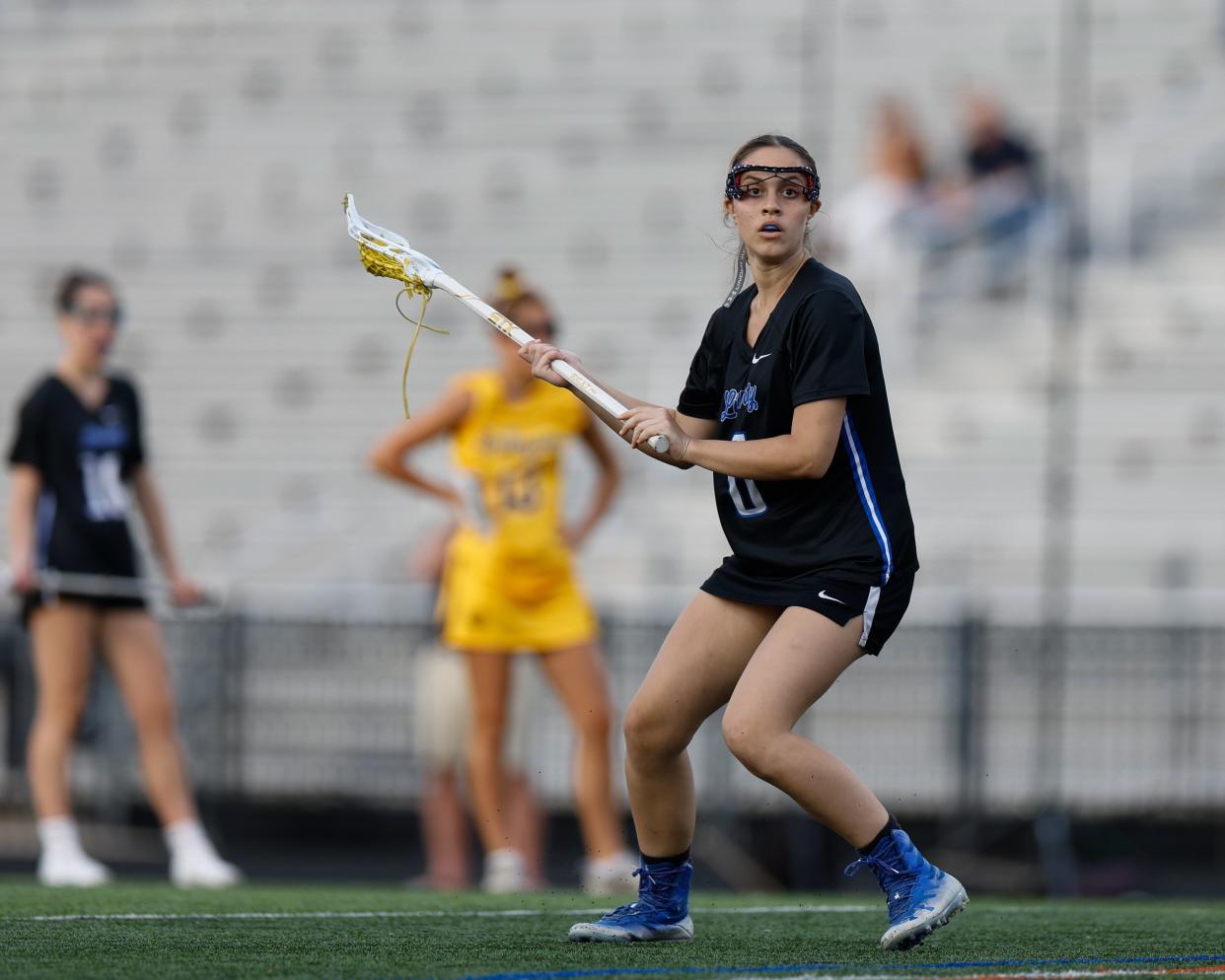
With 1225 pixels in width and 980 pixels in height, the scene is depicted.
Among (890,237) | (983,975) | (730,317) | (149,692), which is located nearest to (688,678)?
(730,317)

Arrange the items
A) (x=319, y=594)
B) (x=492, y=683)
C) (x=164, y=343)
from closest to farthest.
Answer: (x=492, y=683), (x=319, y=594), (x=164, y=343)

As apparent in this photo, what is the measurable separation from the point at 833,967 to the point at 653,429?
3.89ft

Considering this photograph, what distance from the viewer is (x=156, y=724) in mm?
7859

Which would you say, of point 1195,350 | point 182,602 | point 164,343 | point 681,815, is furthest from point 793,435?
point 164,343

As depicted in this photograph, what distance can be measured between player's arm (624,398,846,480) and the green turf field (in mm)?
1045

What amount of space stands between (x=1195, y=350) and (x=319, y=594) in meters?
6.72

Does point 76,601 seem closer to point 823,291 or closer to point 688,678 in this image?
point 688,678

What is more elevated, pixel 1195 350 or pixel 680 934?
pixel 1195 350

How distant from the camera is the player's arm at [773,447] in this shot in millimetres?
4500

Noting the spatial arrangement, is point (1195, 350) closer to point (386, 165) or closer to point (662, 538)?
point (662, 538)

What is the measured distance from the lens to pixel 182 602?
26.5ft

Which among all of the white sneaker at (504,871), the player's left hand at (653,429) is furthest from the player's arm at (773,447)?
the white sneaker at (504,871)

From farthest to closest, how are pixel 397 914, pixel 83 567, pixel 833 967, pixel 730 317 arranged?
pixel 83 567 → pixel 397 914 → pixel 730 317 → pixel 833 967

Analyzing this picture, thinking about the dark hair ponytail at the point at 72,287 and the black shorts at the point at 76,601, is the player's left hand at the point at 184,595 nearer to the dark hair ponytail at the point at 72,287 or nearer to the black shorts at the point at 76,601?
the black shorts at the point at 76,601
